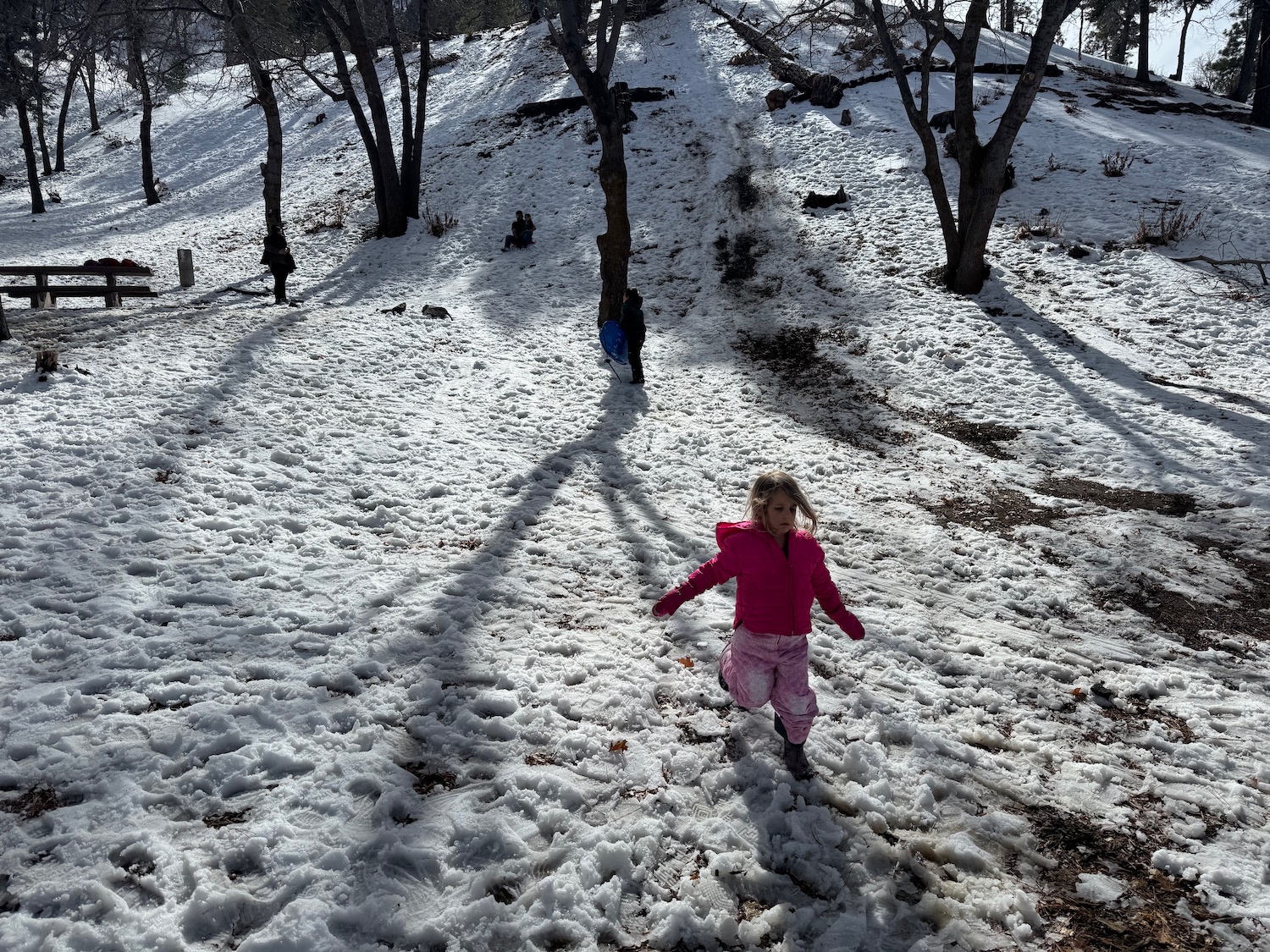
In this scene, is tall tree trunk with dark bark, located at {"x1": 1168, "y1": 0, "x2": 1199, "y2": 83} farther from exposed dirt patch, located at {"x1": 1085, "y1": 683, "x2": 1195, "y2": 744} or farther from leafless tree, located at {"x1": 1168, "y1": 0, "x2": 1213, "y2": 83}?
exposed dirt patch, located at {"x1": 1085, "y1": 683, "x2": 1195, "y2": 744}

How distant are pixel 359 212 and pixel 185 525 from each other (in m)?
18.8

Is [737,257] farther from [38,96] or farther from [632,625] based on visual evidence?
[38,96]

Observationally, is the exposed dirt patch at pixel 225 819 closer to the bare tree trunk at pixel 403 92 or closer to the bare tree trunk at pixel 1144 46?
the bare tree trunk at pixel 403 92

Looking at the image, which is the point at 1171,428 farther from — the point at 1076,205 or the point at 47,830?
the point at 47,830

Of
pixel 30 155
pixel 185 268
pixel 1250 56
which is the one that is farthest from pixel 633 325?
pixel 1250 56

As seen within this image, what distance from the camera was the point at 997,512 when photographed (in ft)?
22.0

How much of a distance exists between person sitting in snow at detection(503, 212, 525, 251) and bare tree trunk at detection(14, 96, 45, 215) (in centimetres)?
1920

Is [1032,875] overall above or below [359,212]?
below

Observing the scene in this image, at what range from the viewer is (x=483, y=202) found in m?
20.6

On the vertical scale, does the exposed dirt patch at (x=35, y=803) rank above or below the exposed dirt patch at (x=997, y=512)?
above

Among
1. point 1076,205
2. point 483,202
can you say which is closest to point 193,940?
point 1076,205

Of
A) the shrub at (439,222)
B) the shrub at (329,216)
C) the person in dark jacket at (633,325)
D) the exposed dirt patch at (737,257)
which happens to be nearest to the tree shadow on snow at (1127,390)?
the exposed dirt patch at (737,257)

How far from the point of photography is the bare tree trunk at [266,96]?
13.1 m

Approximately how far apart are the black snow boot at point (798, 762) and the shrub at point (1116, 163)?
17.2 metres
